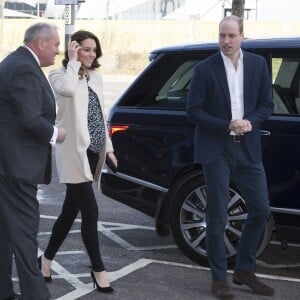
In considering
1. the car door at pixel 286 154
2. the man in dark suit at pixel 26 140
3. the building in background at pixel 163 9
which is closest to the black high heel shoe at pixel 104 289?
the man in dark suit at pixel 26 140

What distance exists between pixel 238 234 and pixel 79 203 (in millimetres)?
1301

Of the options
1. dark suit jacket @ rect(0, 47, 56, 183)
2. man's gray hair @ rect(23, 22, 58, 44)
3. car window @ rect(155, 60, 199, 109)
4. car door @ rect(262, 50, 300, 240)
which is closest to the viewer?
dark suit jacket @ rect(0, 47, 56, 183)

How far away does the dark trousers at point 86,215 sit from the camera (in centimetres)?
508

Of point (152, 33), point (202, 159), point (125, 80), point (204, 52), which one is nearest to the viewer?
point (202, 159)

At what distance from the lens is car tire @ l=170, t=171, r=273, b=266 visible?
573 centimetres

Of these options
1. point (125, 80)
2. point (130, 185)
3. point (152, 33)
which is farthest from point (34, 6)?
point (130, 185)

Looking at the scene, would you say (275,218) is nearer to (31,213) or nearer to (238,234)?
(238,234)

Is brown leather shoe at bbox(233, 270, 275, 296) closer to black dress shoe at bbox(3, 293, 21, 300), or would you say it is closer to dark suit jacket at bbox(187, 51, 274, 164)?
dark suit jacket at bbox(187, 51, 274, 164)

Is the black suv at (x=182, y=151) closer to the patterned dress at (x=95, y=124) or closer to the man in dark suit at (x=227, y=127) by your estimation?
the man in dark suit at (x=227, y=127)

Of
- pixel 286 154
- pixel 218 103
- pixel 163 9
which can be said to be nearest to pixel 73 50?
pixel 218 103

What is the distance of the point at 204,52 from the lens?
6.01 m

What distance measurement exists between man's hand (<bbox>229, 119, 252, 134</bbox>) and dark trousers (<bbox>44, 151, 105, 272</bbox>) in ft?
3.19

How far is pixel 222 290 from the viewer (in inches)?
201

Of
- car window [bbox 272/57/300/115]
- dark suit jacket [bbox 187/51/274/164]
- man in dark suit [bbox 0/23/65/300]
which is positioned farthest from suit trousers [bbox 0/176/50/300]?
car window [bbox 272/57/300/115]
